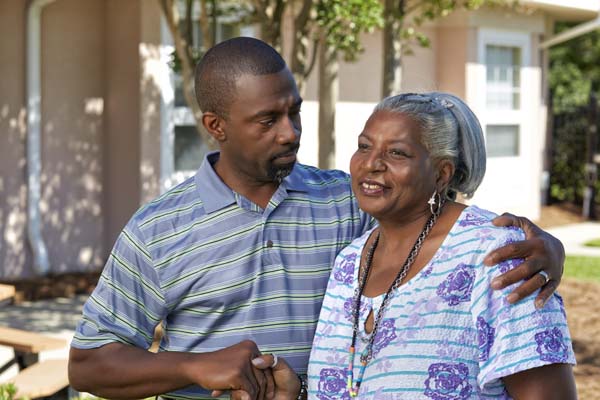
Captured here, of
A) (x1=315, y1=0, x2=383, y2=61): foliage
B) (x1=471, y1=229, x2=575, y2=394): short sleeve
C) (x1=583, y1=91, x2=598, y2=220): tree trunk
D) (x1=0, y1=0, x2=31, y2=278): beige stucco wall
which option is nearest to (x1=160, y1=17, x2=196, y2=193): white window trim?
(x1=0, y1=0, x2=31, y2=278): beige stucco wall

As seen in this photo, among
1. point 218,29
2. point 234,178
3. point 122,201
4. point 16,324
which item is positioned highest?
point 218,29

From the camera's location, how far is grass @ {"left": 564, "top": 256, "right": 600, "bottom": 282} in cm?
1038

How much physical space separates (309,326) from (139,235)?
0.53 m

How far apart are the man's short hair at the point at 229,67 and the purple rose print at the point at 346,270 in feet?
1.75

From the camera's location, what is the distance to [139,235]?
273 centimetres

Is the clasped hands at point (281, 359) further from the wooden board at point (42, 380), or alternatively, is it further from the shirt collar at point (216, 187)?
the wooden board at point (42, 380)

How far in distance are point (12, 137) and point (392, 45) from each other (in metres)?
3.69

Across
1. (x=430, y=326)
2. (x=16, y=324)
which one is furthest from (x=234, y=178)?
(x=16, y=324)

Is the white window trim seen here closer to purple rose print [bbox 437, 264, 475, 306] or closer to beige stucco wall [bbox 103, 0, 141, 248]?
beige stucco wall [bbox 103, 0, 141, 248]

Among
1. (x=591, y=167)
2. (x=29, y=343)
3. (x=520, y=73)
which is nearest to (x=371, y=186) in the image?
(x=29, y=343)

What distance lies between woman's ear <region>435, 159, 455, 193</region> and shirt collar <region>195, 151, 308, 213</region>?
491 millimetres

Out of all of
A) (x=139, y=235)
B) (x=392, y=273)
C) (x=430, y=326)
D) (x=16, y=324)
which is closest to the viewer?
(x=430, y=326)

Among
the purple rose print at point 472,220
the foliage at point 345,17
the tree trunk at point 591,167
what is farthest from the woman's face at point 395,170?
the tree trunk at point 591,167

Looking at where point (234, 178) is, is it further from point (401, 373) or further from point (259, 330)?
point (401, 373)
